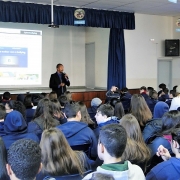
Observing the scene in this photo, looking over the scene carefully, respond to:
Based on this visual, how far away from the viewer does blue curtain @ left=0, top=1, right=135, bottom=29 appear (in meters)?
6.82

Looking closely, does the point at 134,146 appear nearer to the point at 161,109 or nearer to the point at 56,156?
the point at 56,156

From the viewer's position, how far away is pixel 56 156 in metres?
1.90

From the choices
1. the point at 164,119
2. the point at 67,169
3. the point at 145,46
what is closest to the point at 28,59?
the point at 145,46

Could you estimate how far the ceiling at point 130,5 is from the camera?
717 centimetres

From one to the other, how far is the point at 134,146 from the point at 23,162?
1158mm

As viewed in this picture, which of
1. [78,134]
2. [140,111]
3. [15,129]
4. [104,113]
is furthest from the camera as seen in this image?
[140,111]

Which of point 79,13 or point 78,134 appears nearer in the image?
point 78,134

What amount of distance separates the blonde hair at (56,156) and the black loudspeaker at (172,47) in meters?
7.87

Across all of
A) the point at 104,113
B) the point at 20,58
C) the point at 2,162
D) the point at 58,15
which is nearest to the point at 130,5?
the point at 58,15

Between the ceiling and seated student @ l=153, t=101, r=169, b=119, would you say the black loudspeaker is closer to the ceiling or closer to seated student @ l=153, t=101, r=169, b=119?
the ceiling

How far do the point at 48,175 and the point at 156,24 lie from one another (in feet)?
26.6

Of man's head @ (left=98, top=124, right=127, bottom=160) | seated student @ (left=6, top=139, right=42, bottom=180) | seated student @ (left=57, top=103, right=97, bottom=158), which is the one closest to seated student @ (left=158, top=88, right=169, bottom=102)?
seated student @ (left=57, top=103, right=97, bottom=158)

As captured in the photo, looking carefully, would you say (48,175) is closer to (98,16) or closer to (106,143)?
(106,143)

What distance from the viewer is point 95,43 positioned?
31.3 ft
